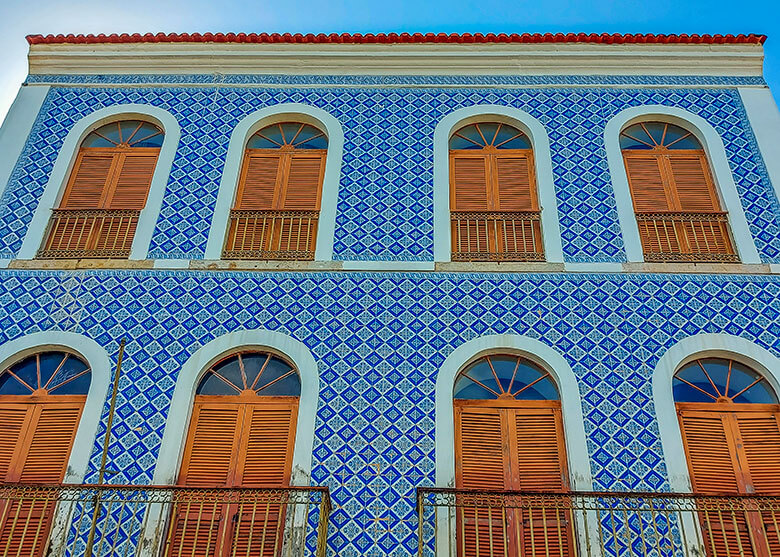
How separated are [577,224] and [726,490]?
315cm

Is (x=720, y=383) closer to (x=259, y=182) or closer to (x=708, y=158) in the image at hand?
(x=708, y=158)

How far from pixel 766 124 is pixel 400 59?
177 inches

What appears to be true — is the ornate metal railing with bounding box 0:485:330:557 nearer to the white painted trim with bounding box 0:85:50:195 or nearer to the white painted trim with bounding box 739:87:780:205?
the white painted trim with bounding box 0:85:50:195

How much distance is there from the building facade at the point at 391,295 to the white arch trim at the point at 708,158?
0.04m

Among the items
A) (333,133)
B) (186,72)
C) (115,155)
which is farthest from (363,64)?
(115,155)

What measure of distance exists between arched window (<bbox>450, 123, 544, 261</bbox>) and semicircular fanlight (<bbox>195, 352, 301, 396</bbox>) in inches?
85.6

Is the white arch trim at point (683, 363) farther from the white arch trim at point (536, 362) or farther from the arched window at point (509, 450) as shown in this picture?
the arched window at point (509, 450)

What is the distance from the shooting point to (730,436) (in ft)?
25.6

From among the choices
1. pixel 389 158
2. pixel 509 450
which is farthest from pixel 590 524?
pixel 389 158

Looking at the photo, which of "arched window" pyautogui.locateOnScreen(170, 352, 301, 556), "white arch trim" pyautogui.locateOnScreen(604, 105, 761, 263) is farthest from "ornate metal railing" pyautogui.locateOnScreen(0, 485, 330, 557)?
"white arch trim" pyautogui.locateOnScreen(604, 105, 761, 263)

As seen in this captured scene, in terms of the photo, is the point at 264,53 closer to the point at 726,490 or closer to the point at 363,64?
the point at 363,64

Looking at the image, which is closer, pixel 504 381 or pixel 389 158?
pixel 504 381

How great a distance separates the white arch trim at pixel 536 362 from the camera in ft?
24.7

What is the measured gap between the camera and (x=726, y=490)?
7.53 meters
